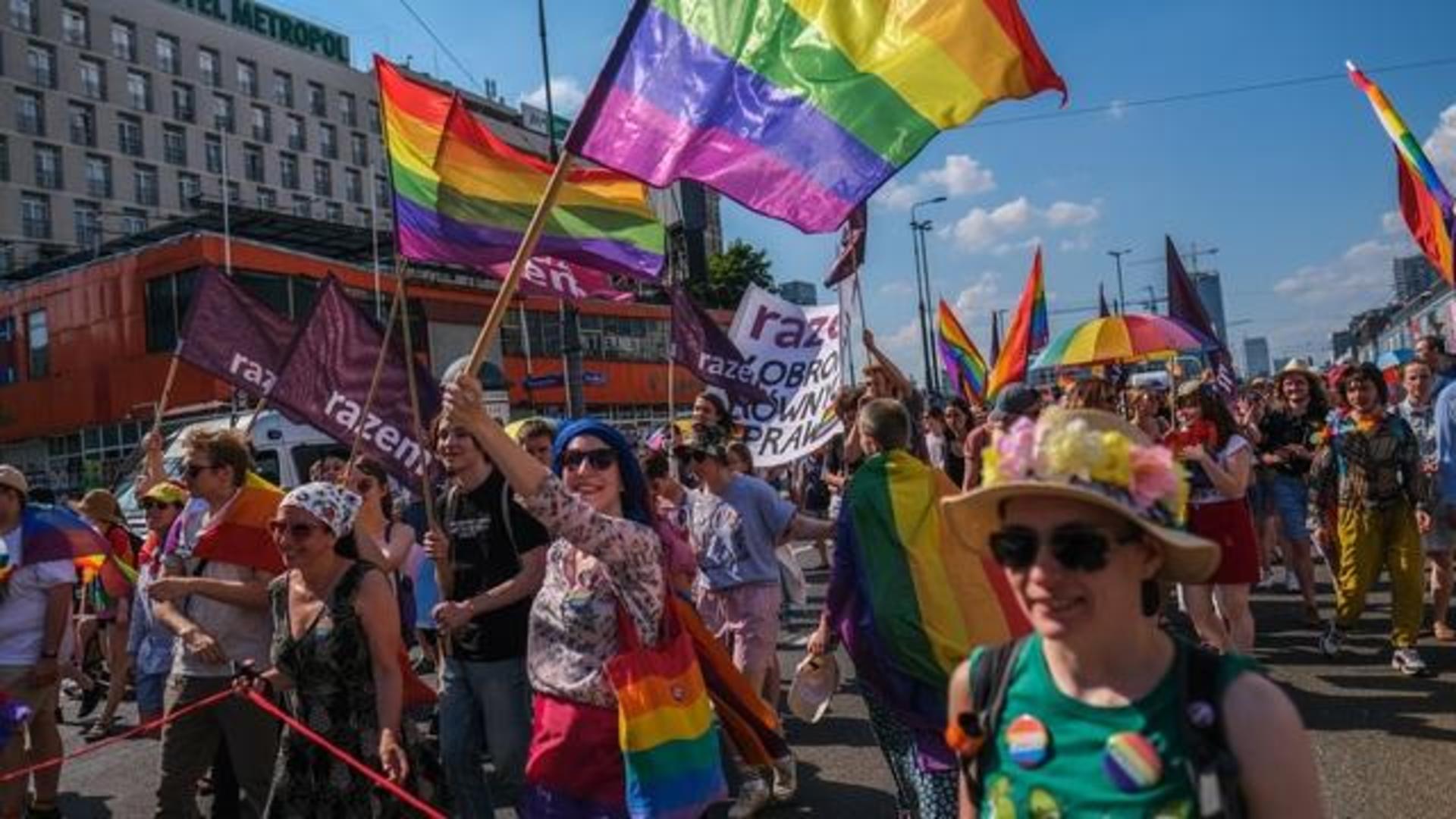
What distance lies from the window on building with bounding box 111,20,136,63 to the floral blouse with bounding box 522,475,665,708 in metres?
62.7

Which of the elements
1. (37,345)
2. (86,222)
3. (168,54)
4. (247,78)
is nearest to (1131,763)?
(37,345)

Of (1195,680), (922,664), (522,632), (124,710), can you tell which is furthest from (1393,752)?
(124,710)

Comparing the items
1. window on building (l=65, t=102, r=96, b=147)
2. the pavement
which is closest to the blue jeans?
the pavement

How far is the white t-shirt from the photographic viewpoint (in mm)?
5297

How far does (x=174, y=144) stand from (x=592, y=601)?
6442 centimetres

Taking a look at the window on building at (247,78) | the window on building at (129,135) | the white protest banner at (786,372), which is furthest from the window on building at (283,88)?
the white protest banner at (786,372)

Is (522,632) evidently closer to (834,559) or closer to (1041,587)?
(834,559)

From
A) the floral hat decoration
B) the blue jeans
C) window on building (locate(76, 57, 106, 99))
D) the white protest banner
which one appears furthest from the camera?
window on building (locate(76, 57, 106, 99))

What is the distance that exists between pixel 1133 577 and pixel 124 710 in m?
9.79

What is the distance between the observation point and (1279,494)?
8.80 meters

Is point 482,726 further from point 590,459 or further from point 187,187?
point 187,187

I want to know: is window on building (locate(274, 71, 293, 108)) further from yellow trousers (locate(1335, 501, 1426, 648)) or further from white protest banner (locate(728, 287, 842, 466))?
yellow trousers (locate(1335, 501, 1426, 648))

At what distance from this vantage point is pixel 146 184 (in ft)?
189

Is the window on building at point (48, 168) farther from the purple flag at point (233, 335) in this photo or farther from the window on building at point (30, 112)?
the purple flag at point (233, 335)
